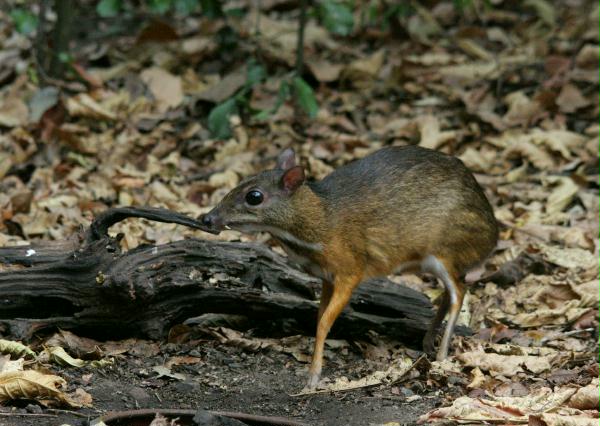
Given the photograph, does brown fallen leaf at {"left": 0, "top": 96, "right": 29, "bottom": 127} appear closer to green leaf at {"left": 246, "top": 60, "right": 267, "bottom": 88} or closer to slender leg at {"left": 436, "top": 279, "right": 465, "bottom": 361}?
green leaf at {"left": 246, "top": 60, "right": 267, "bottom": 88}

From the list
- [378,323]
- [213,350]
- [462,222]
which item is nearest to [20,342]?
[213,350]

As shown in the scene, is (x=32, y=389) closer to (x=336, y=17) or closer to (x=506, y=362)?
(x=506, y=362)

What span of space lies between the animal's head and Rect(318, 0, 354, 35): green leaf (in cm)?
397

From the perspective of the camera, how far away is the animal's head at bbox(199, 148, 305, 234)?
5535 mm

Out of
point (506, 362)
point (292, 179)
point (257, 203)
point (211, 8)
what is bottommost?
point (506, 362)

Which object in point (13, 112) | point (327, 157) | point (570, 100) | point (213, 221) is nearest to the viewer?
point (213, 221)

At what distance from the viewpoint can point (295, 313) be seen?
Result: 6094mm

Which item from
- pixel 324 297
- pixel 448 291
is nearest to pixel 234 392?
pixel 324 297

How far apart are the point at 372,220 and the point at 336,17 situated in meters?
4.06

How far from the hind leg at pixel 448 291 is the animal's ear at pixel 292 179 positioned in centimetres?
96

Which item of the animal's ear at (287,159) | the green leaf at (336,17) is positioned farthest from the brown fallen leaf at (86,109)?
the animal's ear at (287,159)

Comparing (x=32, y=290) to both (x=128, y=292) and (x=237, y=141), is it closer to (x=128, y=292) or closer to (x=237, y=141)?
(x=128, y=292)

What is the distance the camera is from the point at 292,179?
5.66m

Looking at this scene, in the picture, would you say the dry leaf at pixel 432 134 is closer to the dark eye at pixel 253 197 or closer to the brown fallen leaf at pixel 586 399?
the dark eye at pixel 253 197
